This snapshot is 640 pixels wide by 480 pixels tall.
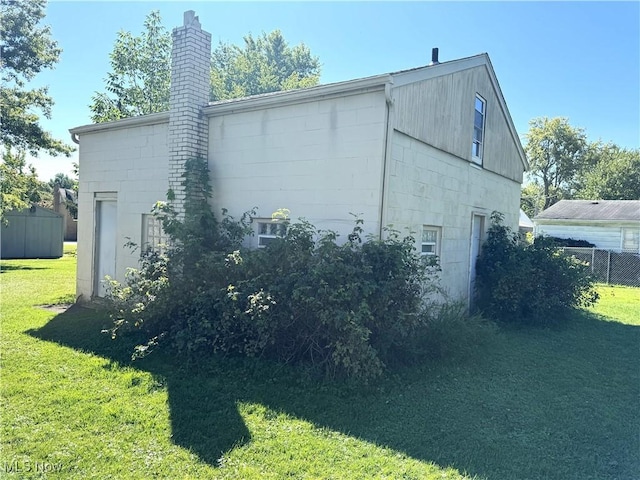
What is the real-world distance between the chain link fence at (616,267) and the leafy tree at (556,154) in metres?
29.5

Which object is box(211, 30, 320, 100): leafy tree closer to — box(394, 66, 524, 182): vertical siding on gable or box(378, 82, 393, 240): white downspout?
box(394, 66, 524, 182): vertical siding on gable

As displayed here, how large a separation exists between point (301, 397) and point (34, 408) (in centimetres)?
270

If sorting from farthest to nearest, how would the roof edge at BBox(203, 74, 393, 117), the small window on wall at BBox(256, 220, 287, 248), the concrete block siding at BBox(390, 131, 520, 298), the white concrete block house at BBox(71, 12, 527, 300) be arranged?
the small window on wall at BBox(256, 220, 287, 248) → the concrete block siding at BBox(390, 131, 520, 298) → the white concrete block house at BBox(71, 12, 527, 300) → the roof edge at BBox(203, 74, 393, 117)

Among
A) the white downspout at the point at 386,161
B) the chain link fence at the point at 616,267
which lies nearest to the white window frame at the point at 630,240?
the chain link fence at the point at 616,267

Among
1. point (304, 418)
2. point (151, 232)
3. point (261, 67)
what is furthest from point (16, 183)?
point (304, 418)

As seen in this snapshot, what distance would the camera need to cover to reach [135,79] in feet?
76.5

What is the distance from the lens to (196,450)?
3697 mm

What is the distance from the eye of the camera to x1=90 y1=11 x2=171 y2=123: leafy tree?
23.0 m

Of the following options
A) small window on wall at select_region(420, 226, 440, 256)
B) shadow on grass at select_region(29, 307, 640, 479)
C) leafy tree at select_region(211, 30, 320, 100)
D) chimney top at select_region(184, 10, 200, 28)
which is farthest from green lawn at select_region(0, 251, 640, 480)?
leafy tree at select_region(211, 30, 320, 100)

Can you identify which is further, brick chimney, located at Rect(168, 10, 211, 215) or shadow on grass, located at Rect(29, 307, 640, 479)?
brick chimney, located at Rect(168, 10, 211, 215)

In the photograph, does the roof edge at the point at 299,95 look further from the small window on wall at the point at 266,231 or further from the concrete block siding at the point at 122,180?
the small window on wall at the point at 266,231

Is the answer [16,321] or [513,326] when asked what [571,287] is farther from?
[16,321]

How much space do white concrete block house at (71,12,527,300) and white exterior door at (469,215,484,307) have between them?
1.8 inches

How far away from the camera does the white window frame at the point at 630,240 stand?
2144 cm
